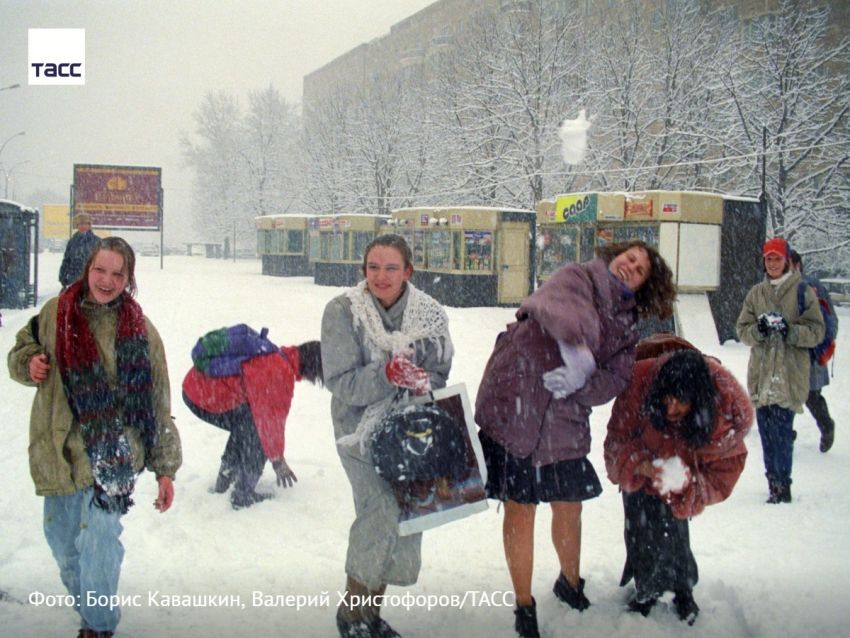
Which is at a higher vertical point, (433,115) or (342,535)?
(433,115)

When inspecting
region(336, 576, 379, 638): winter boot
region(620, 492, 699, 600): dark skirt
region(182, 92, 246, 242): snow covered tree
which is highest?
region(182, 92, 246, 242): snow covered tree

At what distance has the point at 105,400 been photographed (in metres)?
2.85

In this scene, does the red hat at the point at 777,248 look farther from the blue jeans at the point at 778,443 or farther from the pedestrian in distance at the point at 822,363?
the blue jeans at the point at 778,443

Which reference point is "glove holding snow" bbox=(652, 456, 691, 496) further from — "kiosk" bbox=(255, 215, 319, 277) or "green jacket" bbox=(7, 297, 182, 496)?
"kiosk" bbox=(255, 215, 319, 277)

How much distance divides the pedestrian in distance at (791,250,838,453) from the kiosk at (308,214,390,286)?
19191 mm

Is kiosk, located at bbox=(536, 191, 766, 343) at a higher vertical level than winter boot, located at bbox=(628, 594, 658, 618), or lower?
higher

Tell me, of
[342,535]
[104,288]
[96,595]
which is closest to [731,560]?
[342,535]

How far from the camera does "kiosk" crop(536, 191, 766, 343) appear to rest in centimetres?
1352

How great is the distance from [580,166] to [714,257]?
11.8 metres

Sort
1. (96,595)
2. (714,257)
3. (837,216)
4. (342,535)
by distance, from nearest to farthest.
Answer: (96,595) < (342,535) < (714,257) < (837,216)

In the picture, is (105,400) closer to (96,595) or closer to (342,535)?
(96,595)

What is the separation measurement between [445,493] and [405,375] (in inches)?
22.2

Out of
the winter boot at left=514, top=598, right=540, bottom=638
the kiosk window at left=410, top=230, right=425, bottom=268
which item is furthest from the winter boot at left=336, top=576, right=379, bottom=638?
the kiosk window at left=410, top=230, right=425, bottom=268

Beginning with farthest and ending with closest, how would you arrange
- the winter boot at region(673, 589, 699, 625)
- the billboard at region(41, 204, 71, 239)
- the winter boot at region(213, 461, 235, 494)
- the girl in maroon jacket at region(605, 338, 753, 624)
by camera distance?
the billboard at region(41, 204, 71, 239), the winter boot at region(213, 461, 235, 494), the winter boot at region(673, 589, 699, 625), the girl in maroon jacket at region(605, 338, 753, 624)
